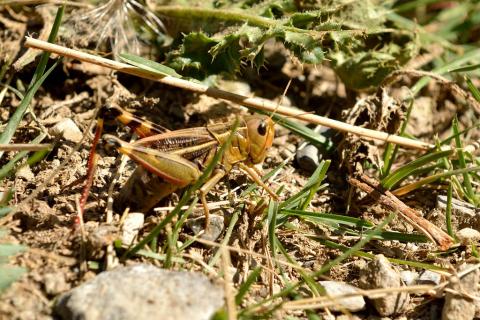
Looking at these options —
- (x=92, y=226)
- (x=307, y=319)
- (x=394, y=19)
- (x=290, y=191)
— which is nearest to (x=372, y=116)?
(x=290, y=191)

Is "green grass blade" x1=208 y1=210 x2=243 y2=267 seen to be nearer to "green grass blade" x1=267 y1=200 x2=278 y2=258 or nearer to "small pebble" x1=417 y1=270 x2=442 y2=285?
"green grass blade" x1=267 y1=200 x2=278 y2=258

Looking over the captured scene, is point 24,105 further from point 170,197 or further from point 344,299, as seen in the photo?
point 344,299

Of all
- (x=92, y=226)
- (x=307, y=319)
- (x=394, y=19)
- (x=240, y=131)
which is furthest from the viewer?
(x=394, y=19)

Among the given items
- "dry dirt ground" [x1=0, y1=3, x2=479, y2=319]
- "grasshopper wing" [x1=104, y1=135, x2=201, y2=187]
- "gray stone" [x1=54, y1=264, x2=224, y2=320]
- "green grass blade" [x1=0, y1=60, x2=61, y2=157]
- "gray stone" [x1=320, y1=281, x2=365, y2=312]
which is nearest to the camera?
"gray stone" [x1=54, y1=264, x2=224, y2=320]

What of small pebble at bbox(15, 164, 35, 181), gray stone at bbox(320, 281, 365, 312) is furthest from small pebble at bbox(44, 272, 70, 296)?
gray stone at bbox(320, 281, 365, 312)

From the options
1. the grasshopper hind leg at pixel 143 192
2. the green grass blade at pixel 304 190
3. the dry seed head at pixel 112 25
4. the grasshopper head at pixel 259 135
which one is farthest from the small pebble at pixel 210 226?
the dry seed head at pixel 112 25

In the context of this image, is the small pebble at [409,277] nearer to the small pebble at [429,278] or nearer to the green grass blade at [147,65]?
the small pebble at [429,278]

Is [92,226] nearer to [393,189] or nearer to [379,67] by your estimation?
[393,189]
